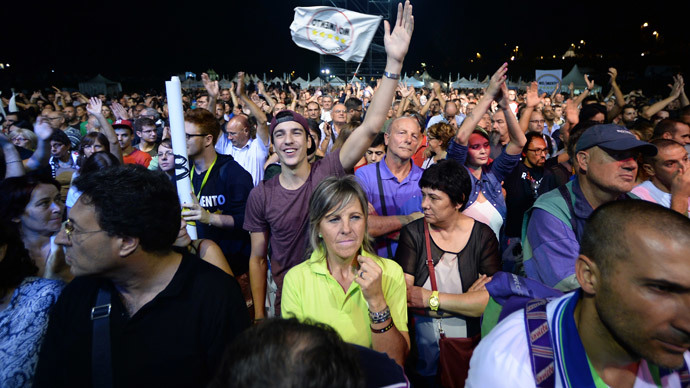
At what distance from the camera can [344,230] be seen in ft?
7.30

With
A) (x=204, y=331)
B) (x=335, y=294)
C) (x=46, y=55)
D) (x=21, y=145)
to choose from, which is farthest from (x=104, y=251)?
(x=46, y=55)

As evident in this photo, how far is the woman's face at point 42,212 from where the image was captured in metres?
2.64

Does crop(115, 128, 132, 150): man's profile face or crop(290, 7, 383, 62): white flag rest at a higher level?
crop(290, 7, 383, 62): white flag

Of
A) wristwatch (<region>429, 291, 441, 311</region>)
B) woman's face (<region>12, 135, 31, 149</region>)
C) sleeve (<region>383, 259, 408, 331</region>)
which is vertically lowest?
wristwatch (<region>429, 291, 441, 311</region>)

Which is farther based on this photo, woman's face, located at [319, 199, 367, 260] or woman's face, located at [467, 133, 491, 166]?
woman's face, located at [467, 133, 491, 166]

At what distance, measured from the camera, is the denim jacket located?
3779 millimetres

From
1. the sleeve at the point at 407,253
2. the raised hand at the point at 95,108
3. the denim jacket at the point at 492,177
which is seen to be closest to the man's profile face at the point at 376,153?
the denim jacket at the point at 492,177

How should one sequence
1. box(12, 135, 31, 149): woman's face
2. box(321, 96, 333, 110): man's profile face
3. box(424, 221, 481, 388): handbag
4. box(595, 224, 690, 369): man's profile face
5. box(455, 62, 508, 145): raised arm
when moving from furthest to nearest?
box(321, 96, 333, 110): man's profile face < box(12, 135, 31, 149): woman's face < box(455, 62, 508, 145): raised arm < box(424, 221, 481, 388): handbag < box(595, 224, 690, 369): man's profile face

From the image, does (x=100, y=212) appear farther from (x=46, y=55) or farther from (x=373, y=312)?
(x=46, y=55)

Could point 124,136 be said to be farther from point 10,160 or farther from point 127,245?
point 127,245

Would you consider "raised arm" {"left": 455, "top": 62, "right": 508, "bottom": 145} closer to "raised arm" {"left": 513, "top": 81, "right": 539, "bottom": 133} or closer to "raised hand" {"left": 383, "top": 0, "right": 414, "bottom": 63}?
"raised hand" {"left": 383, "top": 0, "right": 414, "bottom": 63}

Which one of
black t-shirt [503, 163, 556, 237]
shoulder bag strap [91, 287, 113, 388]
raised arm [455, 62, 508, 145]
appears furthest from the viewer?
black t-shirt [503, 163, 556, 237]

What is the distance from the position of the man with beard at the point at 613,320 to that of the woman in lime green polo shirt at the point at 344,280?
2.02 feet

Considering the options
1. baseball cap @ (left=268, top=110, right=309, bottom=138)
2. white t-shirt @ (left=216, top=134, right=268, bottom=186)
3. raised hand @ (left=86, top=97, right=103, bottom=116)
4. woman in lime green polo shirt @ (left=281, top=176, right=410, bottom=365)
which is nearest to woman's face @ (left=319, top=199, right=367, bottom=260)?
woman in lime green polo shirt @ (left=281, top=176, right=410, bottom=365)
